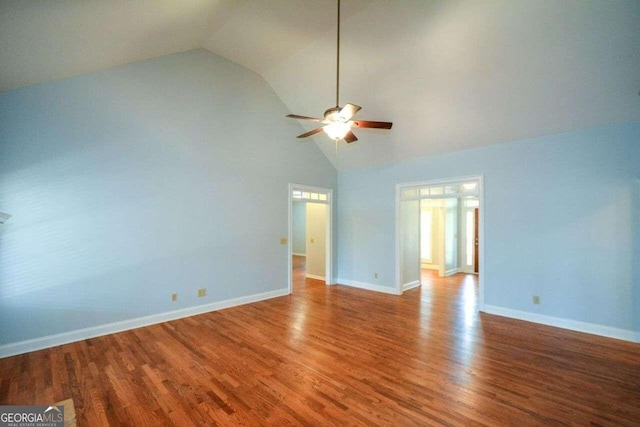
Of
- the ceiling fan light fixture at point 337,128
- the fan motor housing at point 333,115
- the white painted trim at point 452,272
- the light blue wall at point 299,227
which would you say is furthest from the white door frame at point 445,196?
the light blue wall at point 299,227

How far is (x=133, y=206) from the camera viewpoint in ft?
12.8

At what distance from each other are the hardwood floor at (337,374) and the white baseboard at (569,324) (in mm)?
136

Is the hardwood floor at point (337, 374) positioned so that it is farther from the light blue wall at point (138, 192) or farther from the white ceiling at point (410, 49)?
the white ceiling at point (410, 49)

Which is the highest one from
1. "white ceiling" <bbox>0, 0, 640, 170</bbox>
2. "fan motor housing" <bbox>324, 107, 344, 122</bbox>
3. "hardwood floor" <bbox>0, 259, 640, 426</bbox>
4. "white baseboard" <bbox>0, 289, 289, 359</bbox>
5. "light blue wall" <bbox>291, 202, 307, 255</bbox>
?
"white ceiling" <bbox>0, 0, 640, 170</bbox>

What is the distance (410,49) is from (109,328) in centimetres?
545

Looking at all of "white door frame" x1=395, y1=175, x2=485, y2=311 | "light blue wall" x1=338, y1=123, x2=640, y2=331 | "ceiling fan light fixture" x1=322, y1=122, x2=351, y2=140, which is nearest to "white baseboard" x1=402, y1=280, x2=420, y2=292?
"white door frame" x1=395, y1=175, x2=485, y2=311

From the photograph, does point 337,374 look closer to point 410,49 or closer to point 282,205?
point 282,205

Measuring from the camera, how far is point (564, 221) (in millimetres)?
3977

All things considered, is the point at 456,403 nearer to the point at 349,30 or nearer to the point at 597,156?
the point at 597,156

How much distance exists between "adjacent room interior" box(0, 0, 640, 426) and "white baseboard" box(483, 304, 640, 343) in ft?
0.08

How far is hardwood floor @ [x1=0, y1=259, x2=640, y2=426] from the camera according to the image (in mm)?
2160

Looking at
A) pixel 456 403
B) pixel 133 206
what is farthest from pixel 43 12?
pixel 456 403

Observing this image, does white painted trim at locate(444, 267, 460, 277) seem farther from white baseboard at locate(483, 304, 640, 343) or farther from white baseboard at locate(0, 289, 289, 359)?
white baseboard at locate(0, 289, 289, 359)

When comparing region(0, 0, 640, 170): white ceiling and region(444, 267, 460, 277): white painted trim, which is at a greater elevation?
region(0, 0, 640, 170): white ceiling
